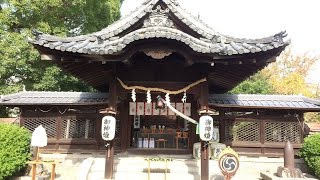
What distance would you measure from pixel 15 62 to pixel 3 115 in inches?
182

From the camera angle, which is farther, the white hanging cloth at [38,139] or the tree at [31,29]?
the tree at [31,29]

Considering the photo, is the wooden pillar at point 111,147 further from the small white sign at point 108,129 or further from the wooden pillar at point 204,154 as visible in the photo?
the wooden pillar at point 204,154

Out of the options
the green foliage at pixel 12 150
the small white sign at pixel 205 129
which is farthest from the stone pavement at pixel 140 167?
the small white sign at pixel 205 129

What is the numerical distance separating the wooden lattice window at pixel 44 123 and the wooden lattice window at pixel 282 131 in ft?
32.1

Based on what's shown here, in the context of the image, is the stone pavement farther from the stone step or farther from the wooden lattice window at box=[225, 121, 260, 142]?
the wooden lattice window at box=[225, 121, 260, 142]

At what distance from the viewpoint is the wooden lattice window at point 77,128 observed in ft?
47.2

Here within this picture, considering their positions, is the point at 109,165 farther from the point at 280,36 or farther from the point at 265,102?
the point at 265,102

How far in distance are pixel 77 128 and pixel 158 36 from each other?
7.29m

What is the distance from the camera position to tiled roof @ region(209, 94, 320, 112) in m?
13.8

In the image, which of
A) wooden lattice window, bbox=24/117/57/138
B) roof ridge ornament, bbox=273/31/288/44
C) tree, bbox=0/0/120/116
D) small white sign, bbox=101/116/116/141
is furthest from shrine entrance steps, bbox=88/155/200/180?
tree, bbox=0/0/120/116

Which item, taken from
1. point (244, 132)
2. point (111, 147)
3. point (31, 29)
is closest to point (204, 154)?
point (111, 147)

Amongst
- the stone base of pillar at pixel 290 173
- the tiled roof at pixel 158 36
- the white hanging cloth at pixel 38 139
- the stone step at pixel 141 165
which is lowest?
the stone base of pillar at pixel 290 173

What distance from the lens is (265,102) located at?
47.5 ft

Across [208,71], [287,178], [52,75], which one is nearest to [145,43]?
[208,71]
